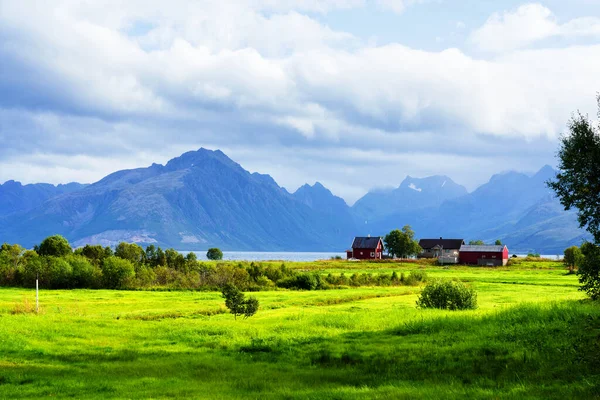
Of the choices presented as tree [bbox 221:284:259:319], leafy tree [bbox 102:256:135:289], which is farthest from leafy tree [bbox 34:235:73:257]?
tree [bbox 221:284:259:319]

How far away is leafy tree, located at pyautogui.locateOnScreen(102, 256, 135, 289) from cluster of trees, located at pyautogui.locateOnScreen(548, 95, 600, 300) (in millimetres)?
79881

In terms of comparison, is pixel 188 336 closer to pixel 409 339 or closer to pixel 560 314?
pixel 409 339

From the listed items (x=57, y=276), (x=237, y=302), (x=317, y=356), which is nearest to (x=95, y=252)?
(x=57, y=276)

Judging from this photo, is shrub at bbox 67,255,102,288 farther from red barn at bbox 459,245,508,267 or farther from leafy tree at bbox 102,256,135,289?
red barn at bbox 459,245,508,267

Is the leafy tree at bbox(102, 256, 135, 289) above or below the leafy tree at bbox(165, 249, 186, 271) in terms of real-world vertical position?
below

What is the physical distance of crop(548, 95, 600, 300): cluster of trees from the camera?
26.0m

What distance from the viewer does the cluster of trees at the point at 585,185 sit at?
85.3 ft

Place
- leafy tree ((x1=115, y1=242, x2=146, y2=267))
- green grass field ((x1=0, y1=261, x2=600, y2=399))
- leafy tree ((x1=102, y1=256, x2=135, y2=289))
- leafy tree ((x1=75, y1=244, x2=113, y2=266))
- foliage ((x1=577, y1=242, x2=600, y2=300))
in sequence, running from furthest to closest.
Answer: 1. leafy tree ((x1=75, y1=244, x2=113, y2=266))
2. leafy tree ((x1=115, y1=242, x2=146, y2=267))
3. leafy tree ((x1=102, y1=256, x2=135, y2=289))
4. foliage ((x1=577, y1=242, x2=600, y2=300))
5. green grass field ((x1=0, y1=261, x2=600, y2=399))

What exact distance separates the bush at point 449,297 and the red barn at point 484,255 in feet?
422

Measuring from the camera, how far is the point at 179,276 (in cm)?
9781

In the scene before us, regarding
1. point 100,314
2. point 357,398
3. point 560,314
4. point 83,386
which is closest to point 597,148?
point 560,314

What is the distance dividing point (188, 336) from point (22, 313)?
2106 centimetres

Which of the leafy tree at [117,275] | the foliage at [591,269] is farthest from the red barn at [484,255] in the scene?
the foliage at [591,269]

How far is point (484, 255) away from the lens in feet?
578
